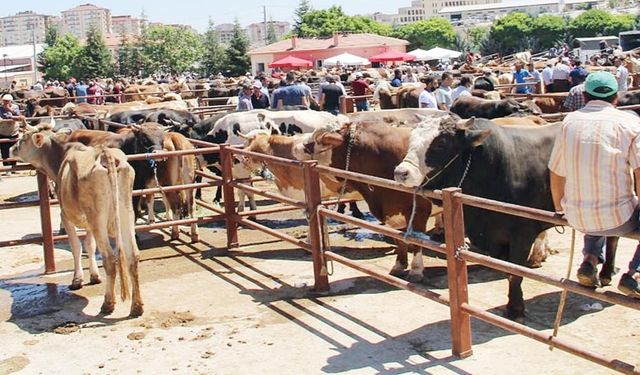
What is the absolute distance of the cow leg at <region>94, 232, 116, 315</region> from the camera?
25.0ft

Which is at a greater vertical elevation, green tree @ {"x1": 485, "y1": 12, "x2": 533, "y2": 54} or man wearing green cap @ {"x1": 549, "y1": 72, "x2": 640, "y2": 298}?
green tree @ {"x1": 485, "y1": 12, "x2": 533, "y2": 54}

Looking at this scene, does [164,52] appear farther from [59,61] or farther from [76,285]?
[76,285]

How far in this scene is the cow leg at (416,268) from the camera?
8.15 metres

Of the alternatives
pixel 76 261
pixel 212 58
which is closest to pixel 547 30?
pixel 212 58

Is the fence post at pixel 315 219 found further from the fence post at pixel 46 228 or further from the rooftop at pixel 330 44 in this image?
the rooftop at pixel 330 44

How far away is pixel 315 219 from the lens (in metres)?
7.75

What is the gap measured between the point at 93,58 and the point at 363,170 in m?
68.5

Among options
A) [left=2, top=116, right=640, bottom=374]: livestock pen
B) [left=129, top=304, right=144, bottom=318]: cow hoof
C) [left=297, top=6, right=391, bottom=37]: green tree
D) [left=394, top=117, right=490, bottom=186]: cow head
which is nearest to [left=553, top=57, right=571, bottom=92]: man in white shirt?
[left=2, top=116, right=640, bottom=374]: livestock pen

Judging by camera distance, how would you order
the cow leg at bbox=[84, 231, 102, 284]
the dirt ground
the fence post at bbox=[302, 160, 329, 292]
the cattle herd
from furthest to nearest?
the cow leg at bbox=[84, 231, 102, 284]
the fence post at bbox=[302, 160, 329, 292]
the cattle herd
the dirt ground

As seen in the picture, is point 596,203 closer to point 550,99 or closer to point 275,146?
point 275,146

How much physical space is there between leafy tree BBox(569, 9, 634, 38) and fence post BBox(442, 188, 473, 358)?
10402cm

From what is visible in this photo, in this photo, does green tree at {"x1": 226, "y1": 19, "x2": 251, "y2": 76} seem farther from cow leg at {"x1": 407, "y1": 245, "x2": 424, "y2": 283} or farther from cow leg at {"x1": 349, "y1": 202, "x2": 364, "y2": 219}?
cow leg at {"x1": 407, "y1": 245, "x2": 424, "y2": 283}

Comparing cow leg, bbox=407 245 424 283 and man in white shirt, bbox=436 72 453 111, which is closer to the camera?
cow leg, bbox=407 245 424 283

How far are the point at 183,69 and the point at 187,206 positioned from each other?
71.4 meters
